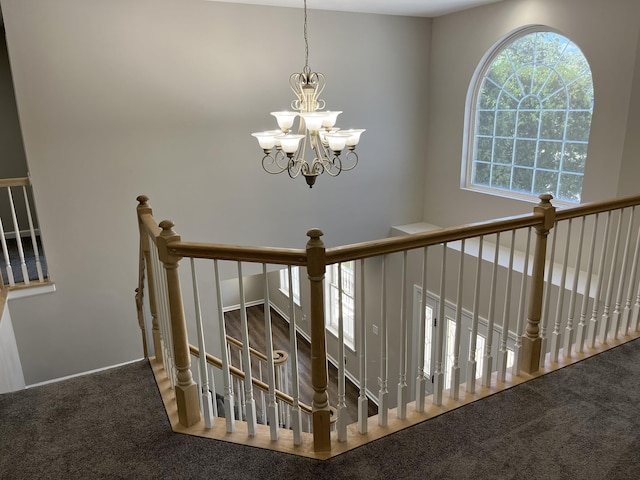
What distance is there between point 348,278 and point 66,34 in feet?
16.1

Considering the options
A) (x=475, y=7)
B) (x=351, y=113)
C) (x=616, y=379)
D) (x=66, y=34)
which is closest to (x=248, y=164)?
(x=351, y=113)

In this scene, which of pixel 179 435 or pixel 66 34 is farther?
pixel 66 34

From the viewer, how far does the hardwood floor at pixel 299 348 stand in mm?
6633

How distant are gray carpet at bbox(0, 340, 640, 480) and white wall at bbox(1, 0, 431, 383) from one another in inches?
93.5

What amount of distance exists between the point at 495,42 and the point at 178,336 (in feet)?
15.3

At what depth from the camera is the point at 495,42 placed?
5156mm

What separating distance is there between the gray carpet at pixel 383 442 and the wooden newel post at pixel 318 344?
117 millimetres

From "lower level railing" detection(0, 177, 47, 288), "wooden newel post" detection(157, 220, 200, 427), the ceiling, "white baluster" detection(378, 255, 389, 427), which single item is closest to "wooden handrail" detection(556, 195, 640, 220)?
"white baluster" detection(378, 255, 389, 427)

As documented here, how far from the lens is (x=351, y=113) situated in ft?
18.7

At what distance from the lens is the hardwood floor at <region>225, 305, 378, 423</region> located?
6.63 m

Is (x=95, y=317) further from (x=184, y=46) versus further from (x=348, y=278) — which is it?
(x=348, y=278)

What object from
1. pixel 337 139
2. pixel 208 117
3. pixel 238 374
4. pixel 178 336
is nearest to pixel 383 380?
pixel 178 336

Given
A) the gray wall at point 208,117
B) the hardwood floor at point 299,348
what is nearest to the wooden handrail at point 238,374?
the gray wall at point 208,117

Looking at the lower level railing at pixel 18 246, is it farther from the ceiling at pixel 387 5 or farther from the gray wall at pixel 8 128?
the ceiling at pixel 387 5
